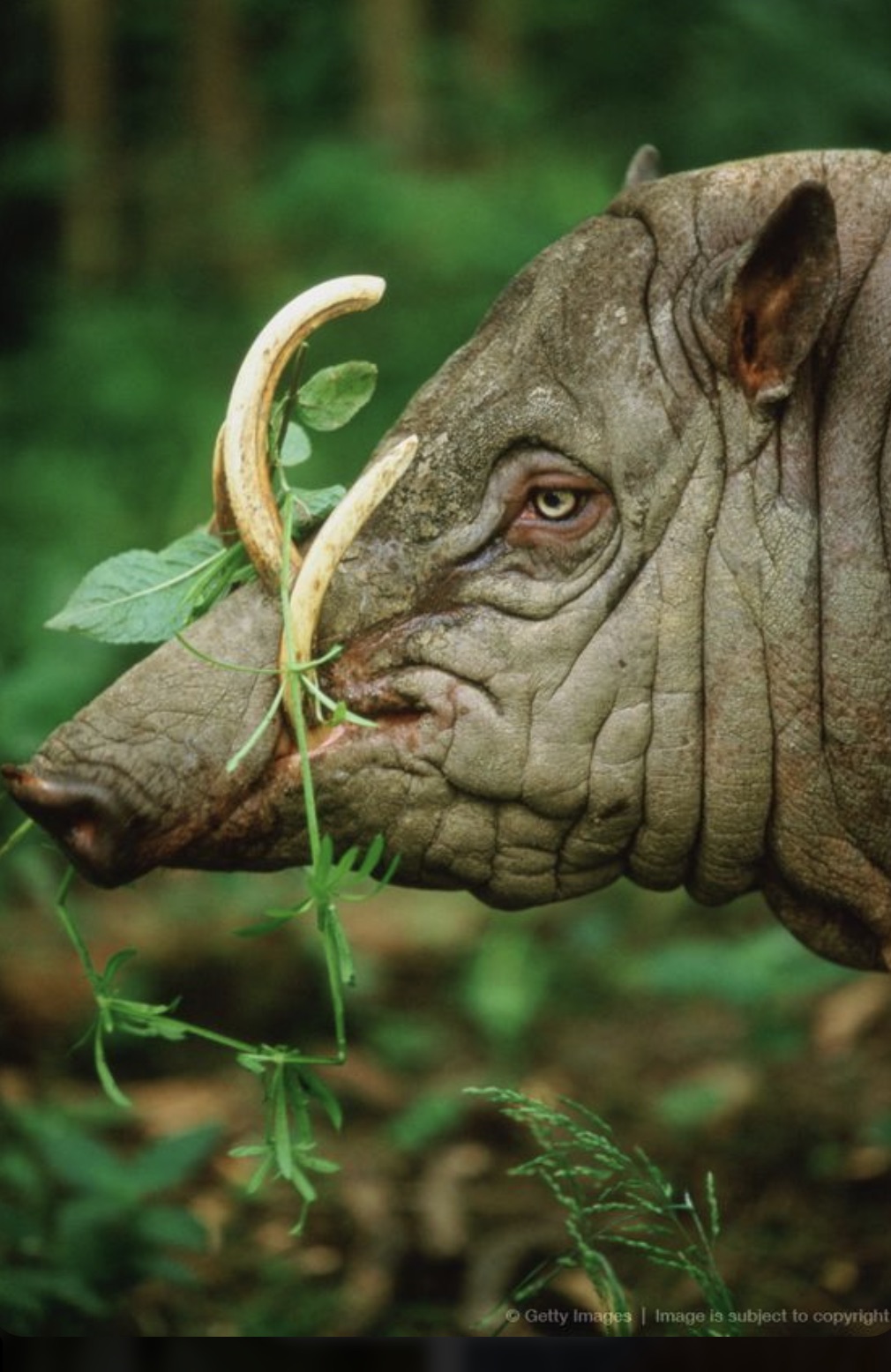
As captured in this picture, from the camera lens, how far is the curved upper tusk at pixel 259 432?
3.37 metres

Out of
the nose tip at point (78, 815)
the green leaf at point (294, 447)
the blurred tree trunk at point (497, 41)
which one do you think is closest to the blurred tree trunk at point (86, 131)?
the blurred tree trunk at point (497, 41)

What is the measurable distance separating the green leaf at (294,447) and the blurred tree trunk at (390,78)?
7146 millimetres

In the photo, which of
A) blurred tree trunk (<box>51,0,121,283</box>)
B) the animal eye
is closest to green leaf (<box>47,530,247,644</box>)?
the animal eye

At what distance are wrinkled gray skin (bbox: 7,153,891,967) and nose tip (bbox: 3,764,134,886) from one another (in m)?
0.13

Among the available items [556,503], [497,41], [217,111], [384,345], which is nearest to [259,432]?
[556,503]

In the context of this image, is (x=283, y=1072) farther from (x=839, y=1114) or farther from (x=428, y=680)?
(x=839, y=1114)

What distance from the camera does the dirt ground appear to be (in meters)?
4.51

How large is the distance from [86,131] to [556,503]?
29.8 ft

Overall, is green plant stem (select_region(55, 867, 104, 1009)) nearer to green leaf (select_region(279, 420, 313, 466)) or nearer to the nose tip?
the nose tip

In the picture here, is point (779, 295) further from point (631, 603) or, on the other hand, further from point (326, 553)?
point (326, 553)

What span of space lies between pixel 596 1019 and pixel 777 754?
9.27 feet

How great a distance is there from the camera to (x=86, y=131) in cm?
1178

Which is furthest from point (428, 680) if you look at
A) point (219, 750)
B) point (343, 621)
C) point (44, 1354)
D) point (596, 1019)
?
point (596, 1019)

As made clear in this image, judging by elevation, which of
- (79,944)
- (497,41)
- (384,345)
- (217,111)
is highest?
(217,111)
